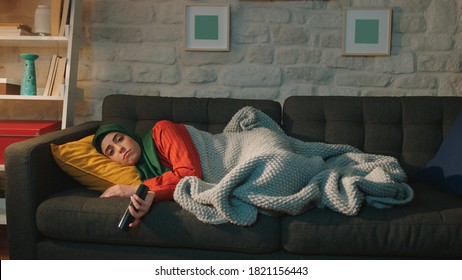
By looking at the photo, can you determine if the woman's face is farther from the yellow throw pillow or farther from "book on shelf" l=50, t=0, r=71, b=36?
"book on shelf" l=50, t=0, r=71, b=36

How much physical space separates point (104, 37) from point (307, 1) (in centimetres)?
119

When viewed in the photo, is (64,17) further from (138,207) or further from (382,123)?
(382,123)

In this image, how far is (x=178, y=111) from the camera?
2635 millimetres

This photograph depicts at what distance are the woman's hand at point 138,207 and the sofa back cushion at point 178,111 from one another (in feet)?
2.55

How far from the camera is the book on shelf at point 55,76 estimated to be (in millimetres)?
2809

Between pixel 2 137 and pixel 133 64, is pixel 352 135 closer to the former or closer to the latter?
pixel 133 64

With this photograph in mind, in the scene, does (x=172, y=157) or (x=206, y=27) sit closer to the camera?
(x=172, y=157)

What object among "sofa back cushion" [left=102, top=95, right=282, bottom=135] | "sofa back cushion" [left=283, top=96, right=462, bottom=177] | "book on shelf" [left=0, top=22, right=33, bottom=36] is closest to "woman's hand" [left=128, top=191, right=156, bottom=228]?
"sofa back cushion" [left=102, top=95, right=282, bottom=135]

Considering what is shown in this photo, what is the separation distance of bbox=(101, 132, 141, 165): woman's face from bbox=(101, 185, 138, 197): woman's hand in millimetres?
205

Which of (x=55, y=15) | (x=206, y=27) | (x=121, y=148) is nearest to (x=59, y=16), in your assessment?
(x=55, y=15)

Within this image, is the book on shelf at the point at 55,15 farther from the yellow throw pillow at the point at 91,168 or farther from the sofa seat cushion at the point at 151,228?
the sofa seat cushion at the point at 151,228

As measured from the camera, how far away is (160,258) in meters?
1.94

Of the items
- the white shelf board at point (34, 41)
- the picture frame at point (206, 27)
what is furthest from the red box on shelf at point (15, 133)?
the picture frame at point (206, 27)

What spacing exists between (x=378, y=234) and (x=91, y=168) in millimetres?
1166
